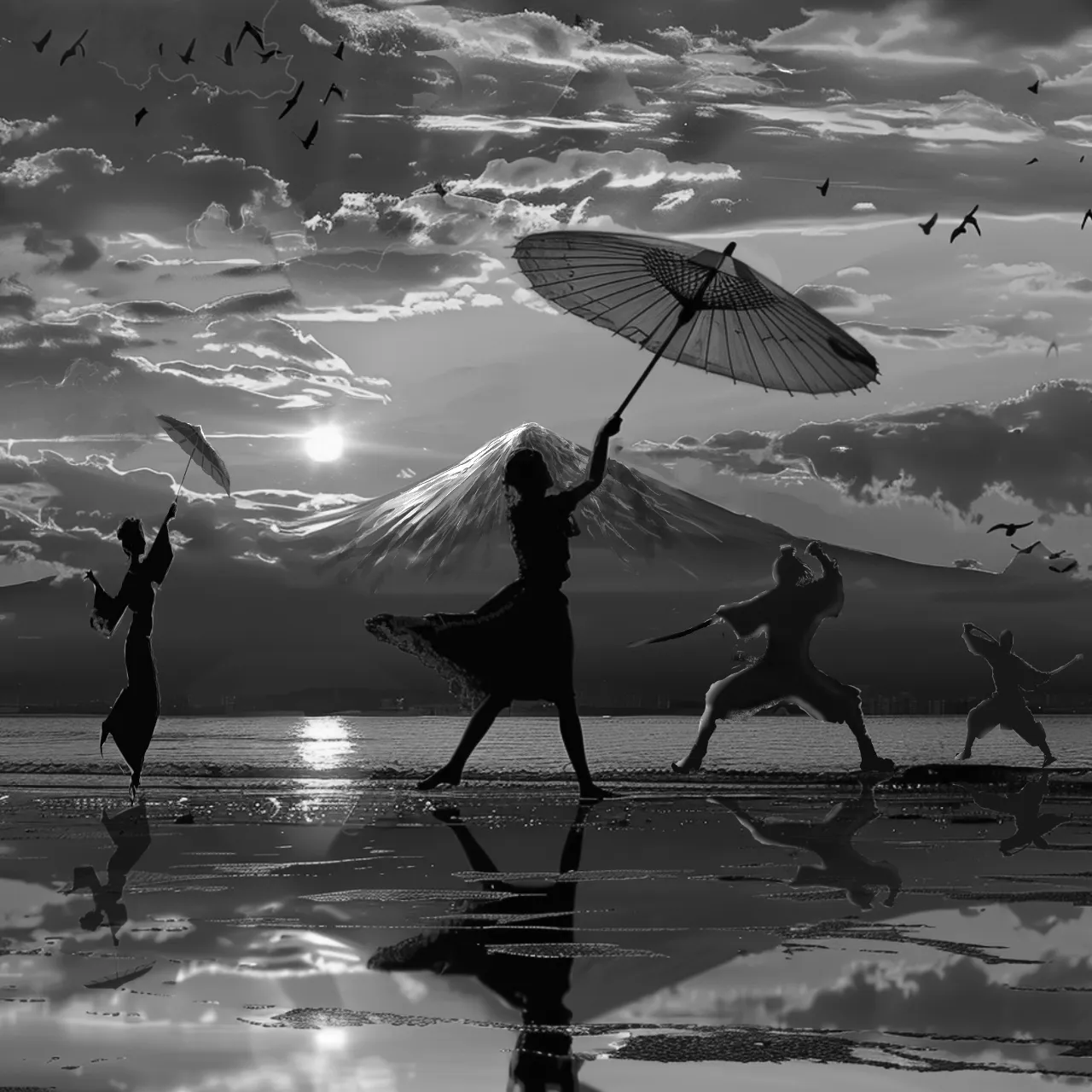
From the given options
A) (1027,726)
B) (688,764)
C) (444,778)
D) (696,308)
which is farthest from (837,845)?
(1027,726)

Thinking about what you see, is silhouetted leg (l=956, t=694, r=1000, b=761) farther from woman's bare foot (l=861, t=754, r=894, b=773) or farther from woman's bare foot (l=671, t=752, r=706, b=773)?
woman's bare foot (l=671, t=752, r=706, b=773)

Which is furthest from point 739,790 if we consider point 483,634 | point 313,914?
point 313,914

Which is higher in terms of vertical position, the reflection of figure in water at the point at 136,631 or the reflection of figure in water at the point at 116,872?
the reflection of figure in water at the point at 136,631

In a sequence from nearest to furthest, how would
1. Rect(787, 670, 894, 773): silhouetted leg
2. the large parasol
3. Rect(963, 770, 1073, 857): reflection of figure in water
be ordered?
Answer: Rect(963, 770, 1073, 857): reflection of figure in water → the large parasol → Rect(787, 670, 894, 773): silhouetted leg

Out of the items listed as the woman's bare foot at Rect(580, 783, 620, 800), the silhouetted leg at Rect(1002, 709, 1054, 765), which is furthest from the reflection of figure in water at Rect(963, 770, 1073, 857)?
the woman's bare foot at Rect(580, 783, 620, 800)

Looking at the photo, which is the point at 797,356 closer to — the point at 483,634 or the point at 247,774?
the point at 483,634

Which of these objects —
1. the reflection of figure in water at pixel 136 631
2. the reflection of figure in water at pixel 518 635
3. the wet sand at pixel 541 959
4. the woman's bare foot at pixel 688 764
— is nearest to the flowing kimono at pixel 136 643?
the reflection of figure in water at pixel 136 631

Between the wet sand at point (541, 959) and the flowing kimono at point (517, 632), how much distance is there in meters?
2.16

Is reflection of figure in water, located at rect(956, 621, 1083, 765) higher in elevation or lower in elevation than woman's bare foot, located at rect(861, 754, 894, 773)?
higher

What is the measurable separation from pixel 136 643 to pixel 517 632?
365 cm

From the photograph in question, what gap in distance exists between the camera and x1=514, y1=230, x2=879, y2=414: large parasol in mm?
11211

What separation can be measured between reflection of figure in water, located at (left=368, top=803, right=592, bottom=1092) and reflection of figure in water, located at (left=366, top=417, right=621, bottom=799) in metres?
4.22

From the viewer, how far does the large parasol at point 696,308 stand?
11.2m

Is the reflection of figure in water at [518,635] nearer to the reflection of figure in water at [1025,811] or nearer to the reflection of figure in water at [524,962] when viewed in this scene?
the reflection of figure in water at [1025,811]
